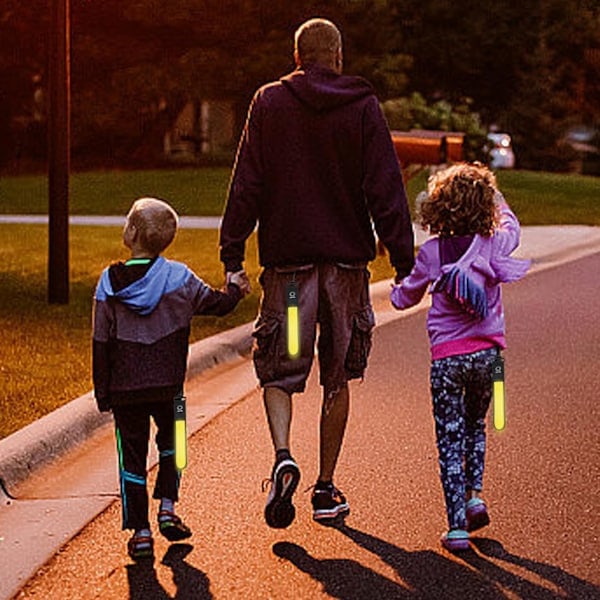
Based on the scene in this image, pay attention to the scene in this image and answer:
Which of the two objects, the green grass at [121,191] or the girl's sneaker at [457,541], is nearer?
the girl's sneaker at [457,541]

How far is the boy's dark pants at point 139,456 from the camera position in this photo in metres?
6.22

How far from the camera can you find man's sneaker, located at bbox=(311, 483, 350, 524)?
22.0 ft

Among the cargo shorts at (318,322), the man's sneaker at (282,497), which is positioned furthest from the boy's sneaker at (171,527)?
the cargo shorts at (318,322)

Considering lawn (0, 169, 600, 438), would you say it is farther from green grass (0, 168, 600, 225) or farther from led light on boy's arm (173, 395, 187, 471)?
led light on boy's arm (173, 395, 187, 471)

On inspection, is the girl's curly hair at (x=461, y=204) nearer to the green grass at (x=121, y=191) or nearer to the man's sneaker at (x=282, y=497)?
the man's sneaker at (x=282, y=497)

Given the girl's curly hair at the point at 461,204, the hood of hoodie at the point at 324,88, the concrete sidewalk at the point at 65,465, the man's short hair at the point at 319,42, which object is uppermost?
the man's short hair at the point at 319,42

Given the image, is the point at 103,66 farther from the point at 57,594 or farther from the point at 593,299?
the point at 57,594

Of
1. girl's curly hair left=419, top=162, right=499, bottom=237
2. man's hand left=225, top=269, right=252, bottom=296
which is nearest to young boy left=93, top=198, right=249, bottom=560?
man's hand left=225, top=269, right=252, bottom=296

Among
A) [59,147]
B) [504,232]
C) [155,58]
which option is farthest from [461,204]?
[155,58]

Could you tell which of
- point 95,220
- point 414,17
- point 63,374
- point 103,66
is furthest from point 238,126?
point 63,374

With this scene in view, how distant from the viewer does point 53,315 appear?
1330cm

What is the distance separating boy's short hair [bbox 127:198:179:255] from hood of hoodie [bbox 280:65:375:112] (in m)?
0.77

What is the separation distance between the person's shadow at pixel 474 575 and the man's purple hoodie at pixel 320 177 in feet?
3.74

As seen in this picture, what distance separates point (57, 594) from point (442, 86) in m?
54.1
